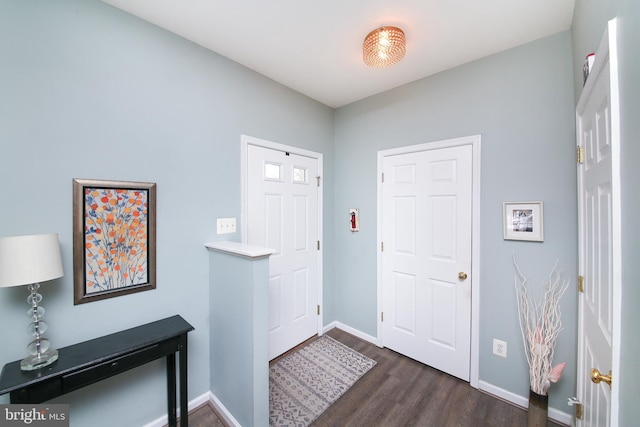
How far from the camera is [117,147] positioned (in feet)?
4.86

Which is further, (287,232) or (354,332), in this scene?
(354,332)

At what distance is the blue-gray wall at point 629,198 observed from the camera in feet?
2.06

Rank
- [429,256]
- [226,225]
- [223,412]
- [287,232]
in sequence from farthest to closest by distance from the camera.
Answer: [287,232] → [429,256] → [226,225] → [223,412]

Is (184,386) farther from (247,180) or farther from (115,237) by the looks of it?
(247,180)

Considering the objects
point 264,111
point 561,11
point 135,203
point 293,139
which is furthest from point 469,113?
point 135,203

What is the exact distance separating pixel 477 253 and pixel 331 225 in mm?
1536

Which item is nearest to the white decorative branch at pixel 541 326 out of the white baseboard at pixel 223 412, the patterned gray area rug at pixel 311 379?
the patterned gray area rug at pixel 311 379

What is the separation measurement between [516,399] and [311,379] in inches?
61.4

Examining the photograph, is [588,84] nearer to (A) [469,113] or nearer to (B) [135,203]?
(A) [469,113]

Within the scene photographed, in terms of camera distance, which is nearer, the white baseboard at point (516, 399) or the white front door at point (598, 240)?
the white front door at point (598, 240)

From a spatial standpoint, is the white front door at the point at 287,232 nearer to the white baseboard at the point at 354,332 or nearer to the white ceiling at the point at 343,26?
the white baseboard at the point at 354,332

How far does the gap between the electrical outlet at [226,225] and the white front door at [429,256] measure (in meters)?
1.49

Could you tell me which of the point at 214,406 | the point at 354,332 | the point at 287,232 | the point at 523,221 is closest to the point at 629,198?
the point at 523,221

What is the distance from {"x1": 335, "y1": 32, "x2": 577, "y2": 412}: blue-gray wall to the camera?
5.41 ft
